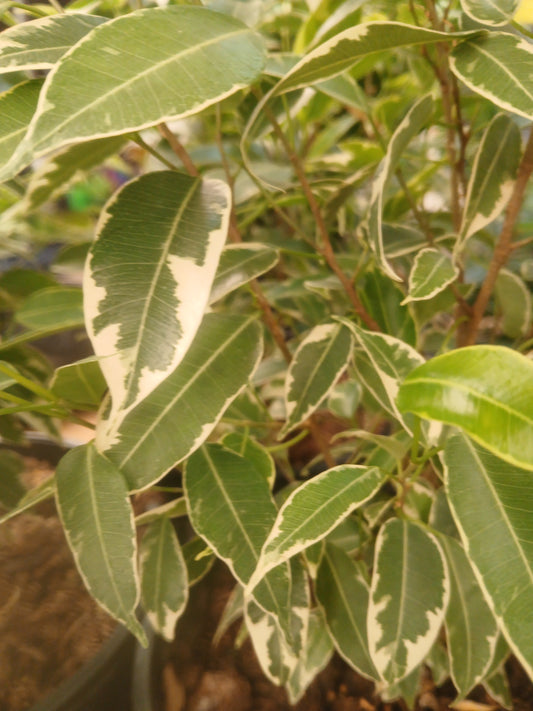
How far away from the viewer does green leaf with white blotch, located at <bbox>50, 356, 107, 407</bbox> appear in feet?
1.66

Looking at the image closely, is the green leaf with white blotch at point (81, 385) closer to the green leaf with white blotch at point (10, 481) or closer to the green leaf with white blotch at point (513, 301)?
the green leaf with white blotch at point (10, 481)

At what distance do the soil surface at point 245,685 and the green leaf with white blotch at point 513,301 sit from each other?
539mm

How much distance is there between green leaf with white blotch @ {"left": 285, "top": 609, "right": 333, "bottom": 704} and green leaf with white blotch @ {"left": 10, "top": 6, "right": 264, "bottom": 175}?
67 cm

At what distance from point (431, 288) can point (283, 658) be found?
46 centimetres

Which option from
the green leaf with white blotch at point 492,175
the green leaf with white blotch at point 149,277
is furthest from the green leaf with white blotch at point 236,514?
the green leaf with white blotch at point 492,175

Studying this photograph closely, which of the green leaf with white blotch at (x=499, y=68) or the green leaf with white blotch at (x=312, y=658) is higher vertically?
the green leaf with white blotch at (x=499, y=68)

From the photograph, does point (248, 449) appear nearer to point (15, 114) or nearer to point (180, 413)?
point (180, 413)

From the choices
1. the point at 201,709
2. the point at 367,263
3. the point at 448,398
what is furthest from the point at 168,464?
the point at 201,709

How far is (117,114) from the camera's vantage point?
292mm

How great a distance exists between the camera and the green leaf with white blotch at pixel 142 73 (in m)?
0.28

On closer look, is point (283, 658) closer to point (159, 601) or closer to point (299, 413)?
point (159, 601)

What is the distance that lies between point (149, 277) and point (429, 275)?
262mm

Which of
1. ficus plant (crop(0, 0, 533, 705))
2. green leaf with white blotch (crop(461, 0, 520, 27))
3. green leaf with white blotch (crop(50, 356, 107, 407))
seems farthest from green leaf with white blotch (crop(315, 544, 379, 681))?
Result: green leaf with white blotch (crop(461, 0, 520, 27))

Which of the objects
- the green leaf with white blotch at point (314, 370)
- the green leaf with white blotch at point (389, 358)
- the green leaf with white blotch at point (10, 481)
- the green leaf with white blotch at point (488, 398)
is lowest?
the green leaf with white blotch at point (10, 481)
